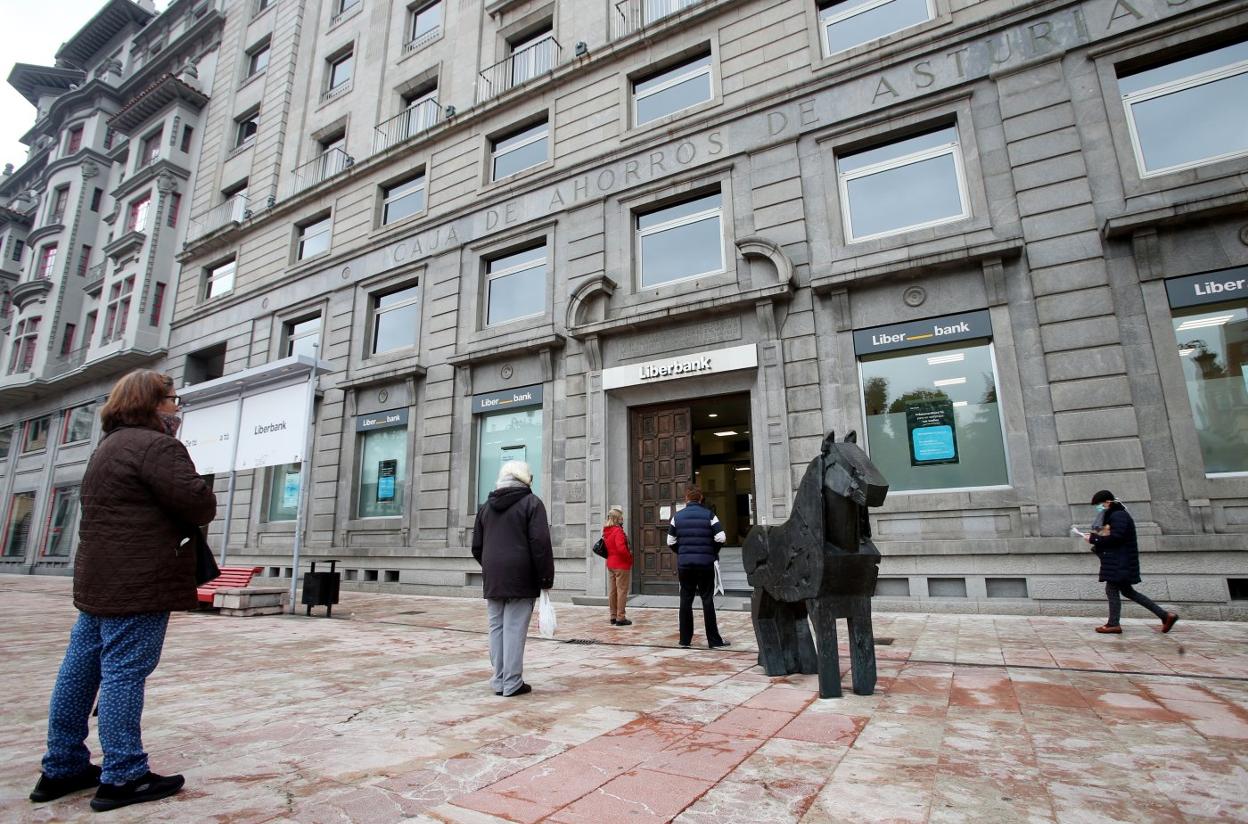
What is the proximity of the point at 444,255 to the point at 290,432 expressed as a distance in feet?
22.4

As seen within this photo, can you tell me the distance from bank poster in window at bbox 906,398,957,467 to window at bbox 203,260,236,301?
899 inches

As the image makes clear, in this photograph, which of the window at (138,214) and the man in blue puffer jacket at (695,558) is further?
the window at (138,214)

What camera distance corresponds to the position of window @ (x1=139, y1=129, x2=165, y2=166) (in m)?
27.8

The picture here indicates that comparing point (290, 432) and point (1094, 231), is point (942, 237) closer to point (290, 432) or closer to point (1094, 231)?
point (1094, 231)

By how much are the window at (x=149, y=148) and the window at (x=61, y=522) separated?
49.9 feet

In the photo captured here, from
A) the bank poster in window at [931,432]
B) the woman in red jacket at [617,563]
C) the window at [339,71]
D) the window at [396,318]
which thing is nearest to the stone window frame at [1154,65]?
the bank poster in window at [931,432]

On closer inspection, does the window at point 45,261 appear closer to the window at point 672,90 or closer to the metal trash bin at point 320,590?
the metal trash bin at point 320,590

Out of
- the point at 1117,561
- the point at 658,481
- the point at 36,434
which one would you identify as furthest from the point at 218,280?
the point at 1117,561

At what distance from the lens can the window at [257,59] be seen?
80.7 ft

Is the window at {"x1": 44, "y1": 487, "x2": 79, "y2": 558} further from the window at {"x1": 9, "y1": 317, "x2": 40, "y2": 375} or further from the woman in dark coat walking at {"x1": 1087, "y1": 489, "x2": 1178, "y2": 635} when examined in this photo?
the woman in dark coat walking at {"x1": 1087, "y1": 489, "x2": 1178, "y2": 635}

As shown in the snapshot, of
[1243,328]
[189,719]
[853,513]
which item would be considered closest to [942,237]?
[1243,328]

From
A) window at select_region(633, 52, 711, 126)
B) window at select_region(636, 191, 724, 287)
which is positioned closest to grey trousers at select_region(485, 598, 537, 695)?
window at select_region(636, 191, 724, 287)

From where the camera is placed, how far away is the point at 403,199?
1830 cm

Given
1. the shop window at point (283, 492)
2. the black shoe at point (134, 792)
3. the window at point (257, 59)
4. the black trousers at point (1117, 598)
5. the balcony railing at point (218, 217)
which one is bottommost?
the black shoe at point (134, 792)
